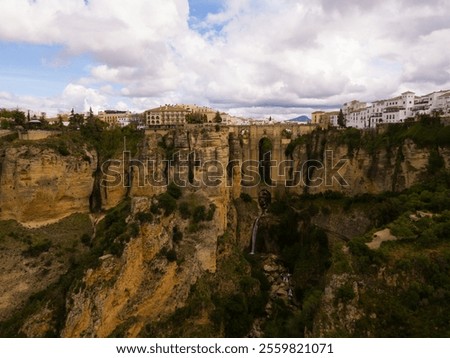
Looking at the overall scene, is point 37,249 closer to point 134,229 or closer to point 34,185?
point 34,185

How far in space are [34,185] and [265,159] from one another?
19461mm

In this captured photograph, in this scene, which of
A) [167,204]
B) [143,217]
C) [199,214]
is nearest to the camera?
[143,217]

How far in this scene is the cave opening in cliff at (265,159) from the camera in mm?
35125

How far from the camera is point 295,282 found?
88.4 ft

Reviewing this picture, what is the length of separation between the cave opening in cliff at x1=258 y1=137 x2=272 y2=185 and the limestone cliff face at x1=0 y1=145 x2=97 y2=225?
54.7ft

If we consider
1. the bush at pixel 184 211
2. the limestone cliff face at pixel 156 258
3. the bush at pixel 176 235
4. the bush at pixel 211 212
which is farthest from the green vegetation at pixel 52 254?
the bush at pixel 211 212

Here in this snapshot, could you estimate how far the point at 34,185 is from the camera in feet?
81.2

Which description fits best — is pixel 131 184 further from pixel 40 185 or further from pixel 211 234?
pixel 211 234

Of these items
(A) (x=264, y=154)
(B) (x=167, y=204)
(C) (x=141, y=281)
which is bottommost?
(C) (x=141, y=281)

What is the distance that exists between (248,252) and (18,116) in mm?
25196

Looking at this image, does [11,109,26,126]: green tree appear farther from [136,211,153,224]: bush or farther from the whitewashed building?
the whitewashed building

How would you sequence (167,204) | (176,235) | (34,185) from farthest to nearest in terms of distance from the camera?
(34,185) → (167,204) → (176,235)

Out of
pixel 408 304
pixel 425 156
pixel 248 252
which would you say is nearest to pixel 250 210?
pixel 248 252

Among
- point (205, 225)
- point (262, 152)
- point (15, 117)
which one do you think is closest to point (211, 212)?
point (205, 225)
